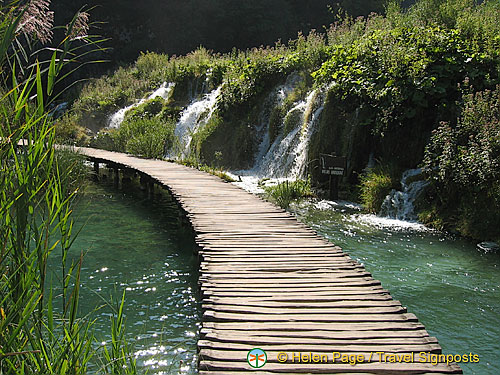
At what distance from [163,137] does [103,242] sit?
25.3 feet

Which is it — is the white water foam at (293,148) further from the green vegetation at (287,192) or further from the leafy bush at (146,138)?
the leafy bush at (146,138)

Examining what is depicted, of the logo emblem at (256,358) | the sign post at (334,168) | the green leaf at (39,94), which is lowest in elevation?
the logo emblem at (256,358)

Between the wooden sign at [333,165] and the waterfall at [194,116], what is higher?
the waterfall at [194,116]

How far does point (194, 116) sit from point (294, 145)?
5.84 meters

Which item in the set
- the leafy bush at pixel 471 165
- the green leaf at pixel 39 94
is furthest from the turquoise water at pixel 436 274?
the green leaf at pixel 39 94

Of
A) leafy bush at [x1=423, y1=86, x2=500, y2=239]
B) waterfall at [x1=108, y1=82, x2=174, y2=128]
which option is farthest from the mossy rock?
leafy bush at [x1=423, y1=86, x2=500, y2=239]

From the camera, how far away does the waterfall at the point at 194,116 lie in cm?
1501

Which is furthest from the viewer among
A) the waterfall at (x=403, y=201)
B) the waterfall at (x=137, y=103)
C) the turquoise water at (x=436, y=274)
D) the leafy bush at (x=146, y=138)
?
the waterfall at (x=137, y=103)

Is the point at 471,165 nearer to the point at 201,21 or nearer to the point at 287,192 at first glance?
the point at 287,192

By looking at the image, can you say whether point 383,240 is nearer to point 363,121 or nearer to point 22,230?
point 363,121

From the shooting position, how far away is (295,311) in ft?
10.8

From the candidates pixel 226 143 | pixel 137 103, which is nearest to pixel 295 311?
pixel 226 143

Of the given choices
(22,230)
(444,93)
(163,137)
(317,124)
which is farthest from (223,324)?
(163,137)

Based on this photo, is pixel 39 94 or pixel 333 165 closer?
pixel 39 94
